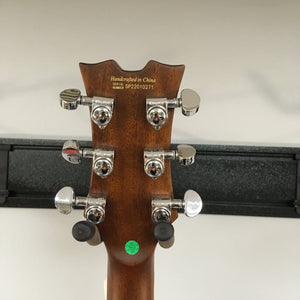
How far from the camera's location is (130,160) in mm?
595

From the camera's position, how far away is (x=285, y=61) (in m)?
0.89

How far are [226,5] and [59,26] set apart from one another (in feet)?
1.86

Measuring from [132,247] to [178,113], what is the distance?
47 centimetres

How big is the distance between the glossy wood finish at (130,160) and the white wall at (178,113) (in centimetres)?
30

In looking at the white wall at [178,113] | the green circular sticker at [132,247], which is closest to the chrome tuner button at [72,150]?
the green circular sticker at [132,247]

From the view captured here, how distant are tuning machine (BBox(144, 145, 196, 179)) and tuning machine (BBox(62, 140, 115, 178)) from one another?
75 millimetres

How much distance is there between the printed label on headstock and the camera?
1.88ft

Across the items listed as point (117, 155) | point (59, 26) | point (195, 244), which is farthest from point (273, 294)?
point (59, 26)

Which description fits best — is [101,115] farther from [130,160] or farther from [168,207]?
[168,207]

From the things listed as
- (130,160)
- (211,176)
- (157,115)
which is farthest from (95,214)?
(211,176)

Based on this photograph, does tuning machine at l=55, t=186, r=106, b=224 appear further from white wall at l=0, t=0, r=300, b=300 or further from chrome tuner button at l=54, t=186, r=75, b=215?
white wall at l=0, t=0, r=300, b=300

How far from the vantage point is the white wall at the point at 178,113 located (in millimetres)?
879

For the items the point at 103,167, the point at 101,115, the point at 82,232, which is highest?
the point at 101,115

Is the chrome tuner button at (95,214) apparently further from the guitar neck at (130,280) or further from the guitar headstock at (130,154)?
the guitar neck at (130,280)
